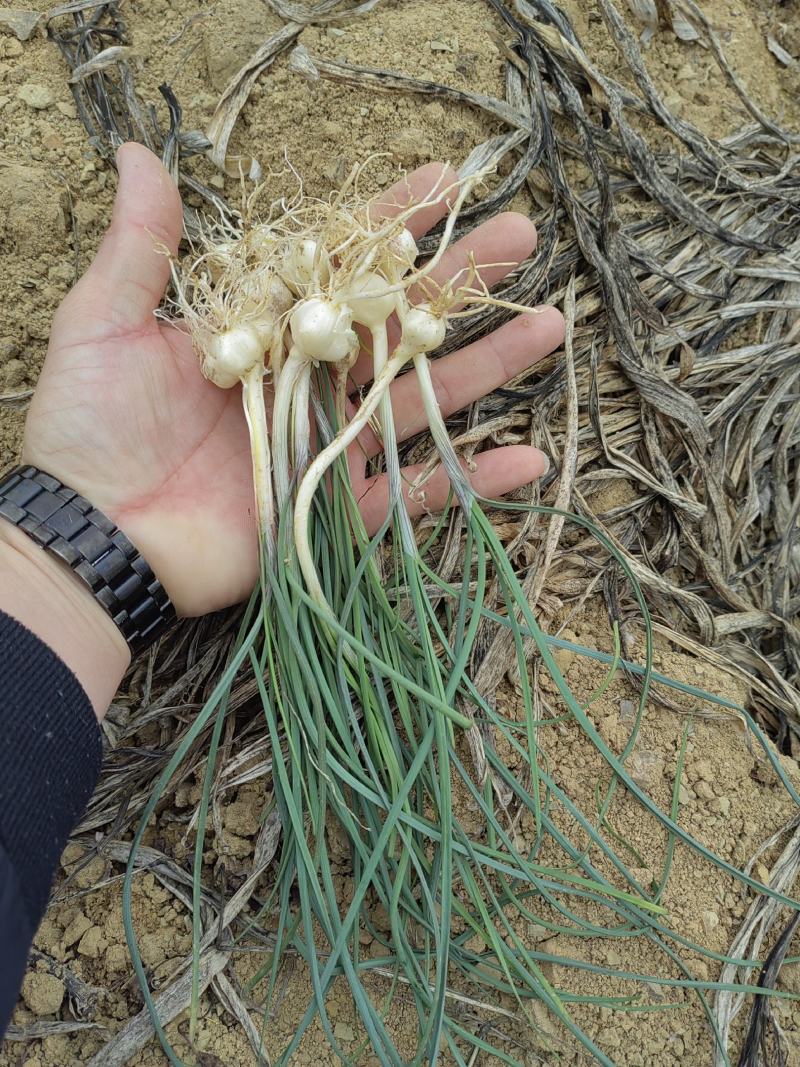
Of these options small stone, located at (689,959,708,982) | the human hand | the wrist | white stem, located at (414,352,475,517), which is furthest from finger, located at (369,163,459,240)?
small stone, located at (689,959,708,982)

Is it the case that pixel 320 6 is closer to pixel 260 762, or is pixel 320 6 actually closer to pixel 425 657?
pixel 425 657

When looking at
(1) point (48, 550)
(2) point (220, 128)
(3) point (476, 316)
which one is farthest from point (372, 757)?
(2) point (220, 128)

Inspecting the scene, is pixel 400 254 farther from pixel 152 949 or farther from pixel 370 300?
pixel 152 949

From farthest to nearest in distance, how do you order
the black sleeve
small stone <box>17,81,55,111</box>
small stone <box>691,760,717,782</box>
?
small stone <box>17,81,55,111</box> → small stone <box>691,760,717,782</box> → the black sleeve

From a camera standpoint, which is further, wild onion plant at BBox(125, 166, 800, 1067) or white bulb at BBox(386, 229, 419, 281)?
white bulb at BBox(386, 229, 419, 281)

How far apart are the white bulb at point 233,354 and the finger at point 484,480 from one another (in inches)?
9.8

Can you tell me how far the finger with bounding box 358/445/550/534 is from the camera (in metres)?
1.16

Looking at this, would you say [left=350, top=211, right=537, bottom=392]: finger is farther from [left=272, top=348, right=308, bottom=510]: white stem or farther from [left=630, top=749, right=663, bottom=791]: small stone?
[left=630, top=749, right=663, bottom=791]: small stone

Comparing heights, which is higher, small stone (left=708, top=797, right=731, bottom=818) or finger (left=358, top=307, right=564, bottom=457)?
finger (left=358, top=307, right=564, bottom=457)

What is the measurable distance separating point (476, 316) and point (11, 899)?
982 millimetres

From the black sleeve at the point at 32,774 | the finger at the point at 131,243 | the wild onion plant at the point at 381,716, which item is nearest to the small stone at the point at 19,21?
the finger at the point at 131,243

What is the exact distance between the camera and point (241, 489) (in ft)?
3.76

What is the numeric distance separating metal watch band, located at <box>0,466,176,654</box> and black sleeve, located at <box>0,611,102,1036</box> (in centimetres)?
13

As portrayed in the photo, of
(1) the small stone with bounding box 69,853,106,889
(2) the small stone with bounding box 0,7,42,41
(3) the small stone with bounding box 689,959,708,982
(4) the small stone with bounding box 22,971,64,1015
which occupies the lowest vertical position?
(3) the small stone with bounding box 689,959,708,982
